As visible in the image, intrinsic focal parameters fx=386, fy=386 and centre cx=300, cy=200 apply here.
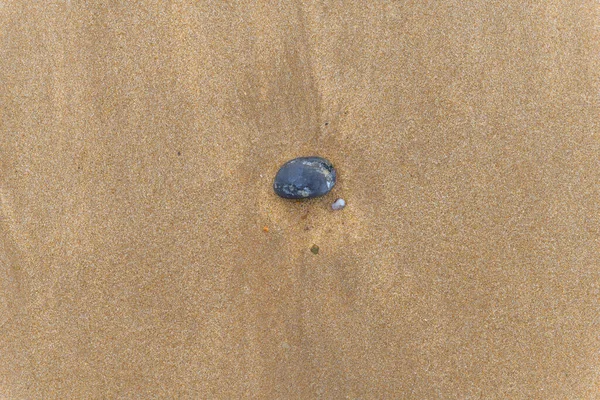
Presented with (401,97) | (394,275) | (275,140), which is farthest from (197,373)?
(401,97)

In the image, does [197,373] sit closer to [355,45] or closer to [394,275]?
[394,275]

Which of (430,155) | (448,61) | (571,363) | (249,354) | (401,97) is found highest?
(448,61)

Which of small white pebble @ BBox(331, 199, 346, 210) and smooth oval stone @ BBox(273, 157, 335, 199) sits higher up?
smooth oval stone @ BBox(273, 157, 335, 199)

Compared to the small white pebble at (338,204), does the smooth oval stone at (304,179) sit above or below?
above
